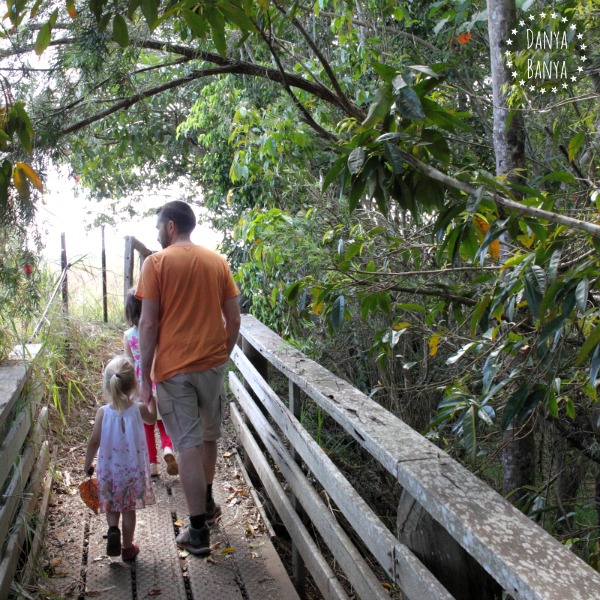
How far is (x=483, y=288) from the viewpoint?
3225mm

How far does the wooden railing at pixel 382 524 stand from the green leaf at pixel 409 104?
929 mm

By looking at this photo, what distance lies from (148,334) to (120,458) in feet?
2.17

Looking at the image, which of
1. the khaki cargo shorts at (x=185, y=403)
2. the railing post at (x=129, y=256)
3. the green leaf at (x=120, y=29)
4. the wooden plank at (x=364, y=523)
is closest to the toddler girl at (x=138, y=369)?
the khaki cargo shorts at (x=185, y=403)

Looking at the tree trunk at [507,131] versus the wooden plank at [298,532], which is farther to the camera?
the tree trunk at [507,131]

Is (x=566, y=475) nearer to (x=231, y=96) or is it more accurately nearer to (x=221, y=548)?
(x=221, y=548)

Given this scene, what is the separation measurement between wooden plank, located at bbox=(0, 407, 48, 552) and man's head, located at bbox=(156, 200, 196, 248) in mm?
1397

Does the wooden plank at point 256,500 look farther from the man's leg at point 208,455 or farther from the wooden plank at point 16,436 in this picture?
the wooden plank at point 16,436

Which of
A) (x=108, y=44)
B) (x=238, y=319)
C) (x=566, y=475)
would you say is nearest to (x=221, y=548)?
(x=238, y=319)

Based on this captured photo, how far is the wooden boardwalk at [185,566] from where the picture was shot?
11.2 feet

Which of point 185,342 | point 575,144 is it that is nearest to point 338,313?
point 575,144

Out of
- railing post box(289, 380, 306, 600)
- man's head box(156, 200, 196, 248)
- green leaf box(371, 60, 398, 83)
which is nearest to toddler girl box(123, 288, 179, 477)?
man's head box(156, 200, 196, 248)

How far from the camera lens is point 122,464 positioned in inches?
148

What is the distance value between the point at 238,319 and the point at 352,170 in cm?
243

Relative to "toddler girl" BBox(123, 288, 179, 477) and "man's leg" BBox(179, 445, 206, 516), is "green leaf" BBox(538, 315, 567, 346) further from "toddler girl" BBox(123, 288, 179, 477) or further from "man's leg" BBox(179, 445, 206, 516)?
"toddler girl" BBox(123, 288, 179, 477)
